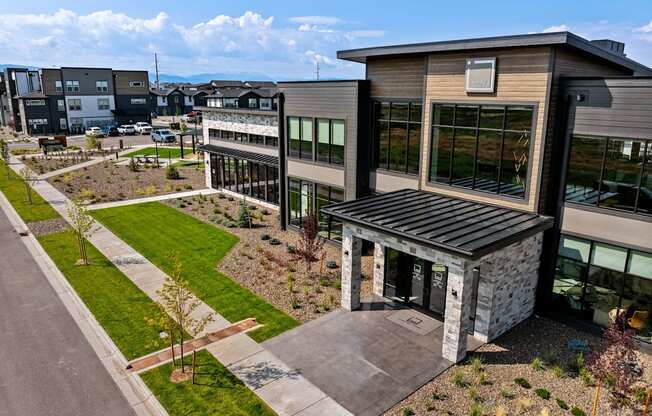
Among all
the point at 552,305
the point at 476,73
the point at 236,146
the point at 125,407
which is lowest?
the point at 125,407

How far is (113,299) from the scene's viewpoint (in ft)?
59.9

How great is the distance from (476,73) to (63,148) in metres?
59.0

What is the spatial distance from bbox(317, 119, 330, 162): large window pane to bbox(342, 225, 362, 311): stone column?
7.96 metres

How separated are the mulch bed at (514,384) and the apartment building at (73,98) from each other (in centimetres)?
8345

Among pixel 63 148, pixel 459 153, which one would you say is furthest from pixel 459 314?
pixel 63 148

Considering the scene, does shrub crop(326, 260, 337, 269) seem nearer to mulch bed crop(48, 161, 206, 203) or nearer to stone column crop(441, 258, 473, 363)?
stone column crop(441, 258, 473, 363)

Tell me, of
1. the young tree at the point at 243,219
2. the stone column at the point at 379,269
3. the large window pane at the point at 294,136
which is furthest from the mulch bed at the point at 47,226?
the stone column at the point at 379,269

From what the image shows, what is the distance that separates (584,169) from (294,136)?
49.3 ft

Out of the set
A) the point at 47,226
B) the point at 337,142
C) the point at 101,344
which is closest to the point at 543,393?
the point at 101,344

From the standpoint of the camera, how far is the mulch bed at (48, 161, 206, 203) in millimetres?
37000

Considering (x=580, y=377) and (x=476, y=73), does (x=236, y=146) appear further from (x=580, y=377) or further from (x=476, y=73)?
(x=580, y=377)

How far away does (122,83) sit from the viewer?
85.2m

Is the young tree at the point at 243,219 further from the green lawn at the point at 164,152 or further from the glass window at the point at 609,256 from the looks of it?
the green lawn at the point at 164,152

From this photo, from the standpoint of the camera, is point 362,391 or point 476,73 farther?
point 476,73
